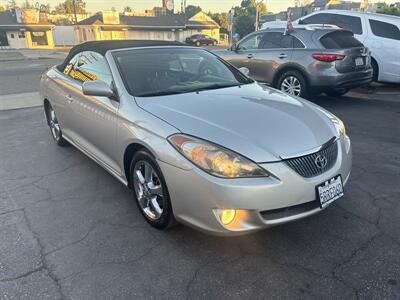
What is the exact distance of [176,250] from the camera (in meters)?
2.67

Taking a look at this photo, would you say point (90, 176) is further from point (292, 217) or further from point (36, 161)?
point (292, 217)

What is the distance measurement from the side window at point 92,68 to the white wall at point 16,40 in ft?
165

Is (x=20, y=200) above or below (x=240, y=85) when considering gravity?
below

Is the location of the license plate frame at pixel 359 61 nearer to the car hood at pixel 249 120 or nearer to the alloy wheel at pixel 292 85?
the alloy wheel at pixel 292 85

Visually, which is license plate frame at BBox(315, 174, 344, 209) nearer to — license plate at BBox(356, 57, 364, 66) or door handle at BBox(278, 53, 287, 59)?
license plate at BBox(356, 57, 364, 66)

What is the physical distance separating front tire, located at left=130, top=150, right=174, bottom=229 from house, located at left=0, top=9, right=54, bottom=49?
5143 centimetres

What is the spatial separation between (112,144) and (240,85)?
1.49m

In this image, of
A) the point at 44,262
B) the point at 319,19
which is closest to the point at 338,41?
the point at 319,19

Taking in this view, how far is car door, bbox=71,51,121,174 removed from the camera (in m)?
3.26

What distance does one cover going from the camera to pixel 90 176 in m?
4.05

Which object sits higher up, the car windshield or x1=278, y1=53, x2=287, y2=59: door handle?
the car windshield

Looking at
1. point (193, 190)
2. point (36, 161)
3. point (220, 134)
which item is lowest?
point (36, 161)

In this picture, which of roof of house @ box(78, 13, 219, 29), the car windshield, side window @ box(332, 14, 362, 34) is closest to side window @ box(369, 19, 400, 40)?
side window @ box(332, 14, 362, 34)

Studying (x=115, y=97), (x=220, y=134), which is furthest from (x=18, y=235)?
(x=220, y=134)
